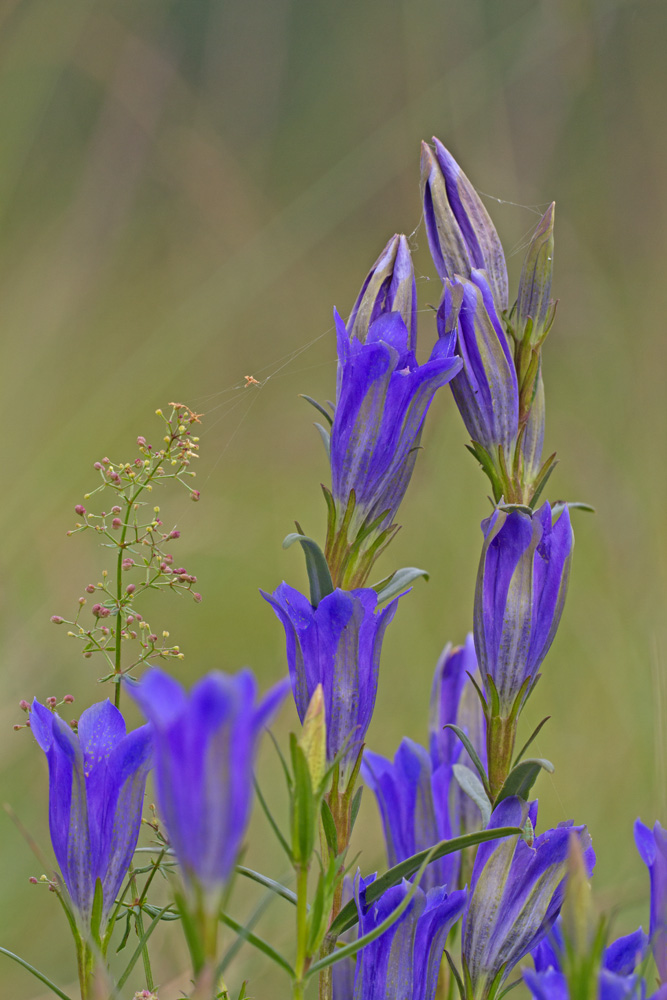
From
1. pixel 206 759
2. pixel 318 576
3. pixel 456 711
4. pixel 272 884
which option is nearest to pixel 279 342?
pixel 456 711

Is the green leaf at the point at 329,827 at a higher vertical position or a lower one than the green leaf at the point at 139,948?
higher

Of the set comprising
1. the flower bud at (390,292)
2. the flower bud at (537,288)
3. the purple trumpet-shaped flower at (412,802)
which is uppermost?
the flower bud at (537,288)

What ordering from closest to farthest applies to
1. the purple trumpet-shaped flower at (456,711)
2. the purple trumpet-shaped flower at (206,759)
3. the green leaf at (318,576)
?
the purple trumpet-shaped flower at (206,759) → the green leaf at (318,576) → the purple trumpet-shaped flower at (456,711)

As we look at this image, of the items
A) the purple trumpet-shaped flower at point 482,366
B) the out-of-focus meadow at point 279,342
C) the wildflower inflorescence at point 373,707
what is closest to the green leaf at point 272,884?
the wildflower inflorescence at point 373,707

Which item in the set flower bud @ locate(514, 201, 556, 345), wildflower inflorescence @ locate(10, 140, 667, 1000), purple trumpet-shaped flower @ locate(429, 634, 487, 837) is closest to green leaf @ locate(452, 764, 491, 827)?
wildflower inflorescence @ locate(10, 140, 667, 1000)

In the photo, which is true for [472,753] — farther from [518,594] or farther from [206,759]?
[206,759]

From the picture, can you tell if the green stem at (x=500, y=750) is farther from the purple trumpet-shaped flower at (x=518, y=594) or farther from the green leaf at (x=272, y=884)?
the green leaf at (x=272, y=884)
